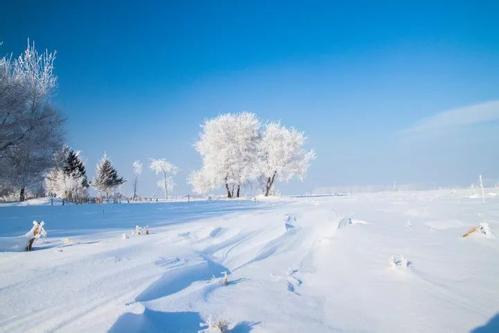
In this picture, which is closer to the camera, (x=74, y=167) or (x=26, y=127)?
(x=26, y=127)

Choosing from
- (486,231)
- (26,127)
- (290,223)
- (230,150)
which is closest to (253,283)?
(290,223)

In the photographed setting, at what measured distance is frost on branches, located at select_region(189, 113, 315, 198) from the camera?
43.2 m

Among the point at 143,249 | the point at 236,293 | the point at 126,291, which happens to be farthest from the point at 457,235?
the point at 126,291

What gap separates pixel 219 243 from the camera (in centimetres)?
693

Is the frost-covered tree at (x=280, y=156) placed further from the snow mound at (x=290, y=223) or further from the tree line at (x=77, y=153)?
the snow mound at (x=290, y=223)

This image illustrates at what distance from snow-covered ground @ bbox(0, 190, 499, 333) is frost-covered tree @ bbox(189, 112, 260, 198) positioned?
35.4 m

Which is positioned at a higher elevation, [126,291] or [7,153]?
[7,153]

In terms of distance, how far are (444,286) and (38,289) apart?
185 inches

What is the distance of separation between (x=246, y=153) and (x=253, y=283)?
39.4 meters

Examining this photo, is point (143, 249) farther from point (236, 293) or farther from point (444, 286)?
point (444, 286)

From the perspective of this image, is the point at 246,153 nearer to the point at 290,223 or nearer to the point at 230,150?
the point at 230,150

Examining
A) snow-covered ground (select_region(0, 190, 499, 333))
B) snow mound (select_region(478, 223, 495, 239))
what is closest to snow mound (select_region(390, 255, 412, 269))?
snow-covered ground (select_region(0, 190, 499, 333))

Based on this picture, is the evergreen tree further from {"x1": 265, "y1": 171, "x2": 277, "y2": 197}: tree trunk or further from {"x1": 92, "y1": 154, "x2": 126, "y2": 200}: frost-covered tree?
{"x1": 265, "y1": 171, "x2": 277, "y2": 197}: tree trunk

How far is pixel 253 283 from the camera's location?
186 inches
